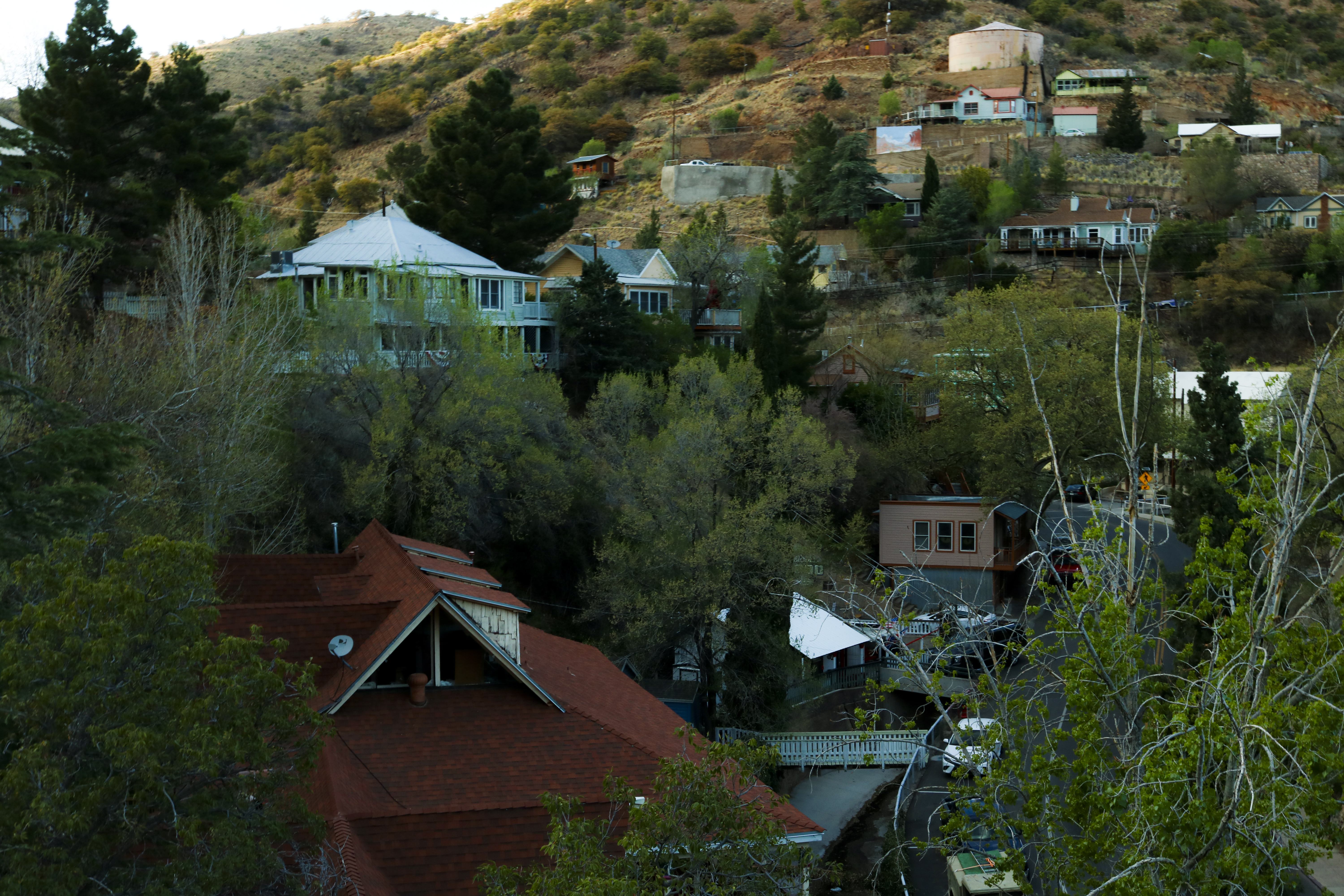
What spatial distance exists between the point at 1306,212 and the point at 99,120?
7563 centimetres

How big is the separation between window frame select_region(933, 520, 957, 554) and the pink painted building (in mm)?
14

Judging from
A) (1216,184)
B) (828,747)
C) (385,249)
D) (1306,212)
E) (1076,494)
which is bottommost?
(1076,494)

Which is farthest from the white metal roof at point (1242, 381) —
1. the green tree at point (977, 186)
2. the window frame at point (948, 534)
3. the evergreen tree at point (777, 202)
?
the evergreen tree at point (777, 202)

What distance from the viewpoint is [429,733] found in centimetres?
1576

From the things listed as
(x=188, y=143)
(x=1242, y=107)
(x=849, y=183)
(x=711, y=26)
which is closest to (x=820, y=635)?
(x=188, y=143)

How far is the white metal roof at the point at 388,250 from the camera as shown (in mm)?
41000

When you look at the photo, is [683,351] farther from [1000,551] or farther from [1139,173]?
[1139,173]

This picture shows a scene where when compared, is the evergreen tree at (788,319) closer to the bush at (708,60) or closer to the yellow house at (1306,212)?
the yellow house at (1306,212)

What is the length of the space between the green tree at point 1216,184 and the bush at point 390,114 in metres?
66.4

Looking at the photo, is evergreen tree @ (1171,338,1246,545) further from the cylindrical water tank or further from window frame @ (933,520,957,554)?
the cylindrical water tank

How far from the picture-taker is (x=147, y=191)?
3359 cm

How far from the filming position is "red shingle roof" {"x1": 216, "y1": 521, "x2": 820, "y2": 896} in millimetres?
13203

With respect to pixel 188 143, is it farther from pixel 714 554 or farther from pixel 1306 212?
pixel 1306 212

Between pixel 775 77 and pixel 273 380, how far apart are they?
92203 millimetres
